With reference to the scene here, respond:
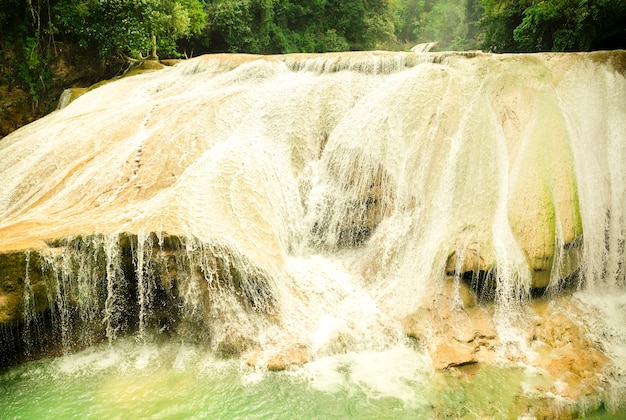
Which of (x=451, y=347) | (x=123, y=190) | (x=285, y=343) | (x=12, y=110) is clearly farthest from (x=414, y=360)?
(x=12, y=110)

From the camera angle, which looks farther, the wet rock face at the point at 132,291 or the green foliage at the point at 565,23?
the green foliage at the point at 565,23

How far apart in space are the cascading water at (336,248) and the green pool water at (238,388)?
3cm

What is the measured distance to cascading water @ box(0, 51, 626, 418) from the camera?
198 inches

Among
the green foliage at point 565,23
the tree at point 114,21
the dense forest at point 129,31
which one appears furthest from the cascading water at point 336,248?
the tree at point 114,21

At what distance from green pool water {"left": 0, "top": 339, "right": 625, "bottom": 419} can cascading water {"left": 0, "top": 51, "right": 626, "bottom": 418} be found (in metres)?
0.03

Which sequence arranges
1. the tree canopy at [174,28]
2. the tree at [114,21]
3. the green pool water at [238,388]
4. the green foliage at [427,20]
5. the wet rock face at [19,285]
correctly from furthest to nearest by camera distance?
the green foliage at [427,20], the tree at [114,21], the tree canopy at [174,28], the wet rock face at [19,285], the green pool water at [238,388]

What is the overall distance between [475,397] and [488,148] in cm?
444

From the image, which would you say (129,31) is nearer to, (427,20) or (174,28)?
(174,28)

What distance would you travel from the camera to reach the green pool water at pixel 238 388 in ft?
15.1

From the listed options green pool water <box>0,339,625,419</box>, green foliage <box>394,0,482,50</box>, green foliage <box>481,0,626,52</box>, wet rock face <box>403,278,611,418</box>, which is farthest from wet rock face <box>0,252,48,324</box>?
green foliage <box>394,0,482,50</box>

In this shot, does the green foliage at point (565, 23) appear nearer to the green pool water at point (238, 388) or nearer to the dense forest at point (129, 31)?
the dense forest at point (129, 31)

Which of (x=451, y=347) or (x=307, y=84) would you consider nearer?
(x=451, y=347)

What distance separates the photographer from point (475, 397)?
486cm

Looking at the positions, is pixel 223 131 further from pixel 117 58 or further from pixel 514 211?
pixel 117 58
